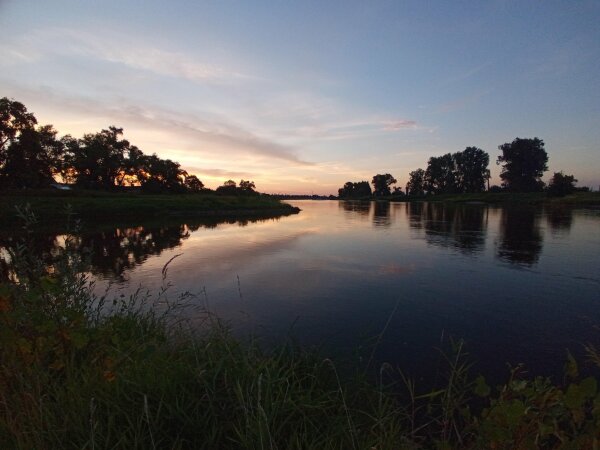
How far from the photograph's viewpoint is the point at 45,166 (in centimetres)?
5156

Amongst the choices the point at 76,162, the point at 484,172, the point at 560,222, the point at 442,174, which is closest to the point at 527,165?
the point at 484,172

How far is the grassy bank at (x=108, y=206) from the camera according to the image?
39812mm

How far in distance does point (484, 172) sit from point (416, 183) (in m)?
43.2

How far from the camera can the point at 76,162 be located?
7712 centimetres

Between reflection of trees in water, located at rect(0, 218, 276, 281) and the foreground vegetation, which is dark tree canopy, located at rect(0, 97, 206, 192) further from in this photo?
the foreground vegetation

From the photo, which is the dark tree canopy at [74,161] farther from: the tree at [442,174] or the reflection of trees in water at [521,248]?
the tree at [442,174]

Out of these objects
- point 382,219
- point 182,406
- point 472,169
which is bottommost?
point 382,219

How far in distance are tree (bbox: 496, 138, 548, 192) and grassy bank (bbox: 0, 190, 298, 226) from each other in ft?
340

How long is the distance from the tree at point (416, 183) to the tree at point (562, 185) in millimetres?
78645

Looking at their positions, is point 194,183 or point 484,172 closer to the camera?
point 194,183

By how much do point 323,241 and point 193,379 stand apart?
23.1m

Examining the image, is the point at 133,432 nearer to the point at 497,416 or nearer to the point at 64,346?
the point at 64,346

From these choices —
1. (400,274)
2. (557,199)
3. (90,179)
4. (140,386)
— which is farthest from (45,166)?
(557,199)

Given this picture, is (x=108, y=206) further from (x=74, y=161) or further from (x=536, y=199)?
(x=536, y=199)
